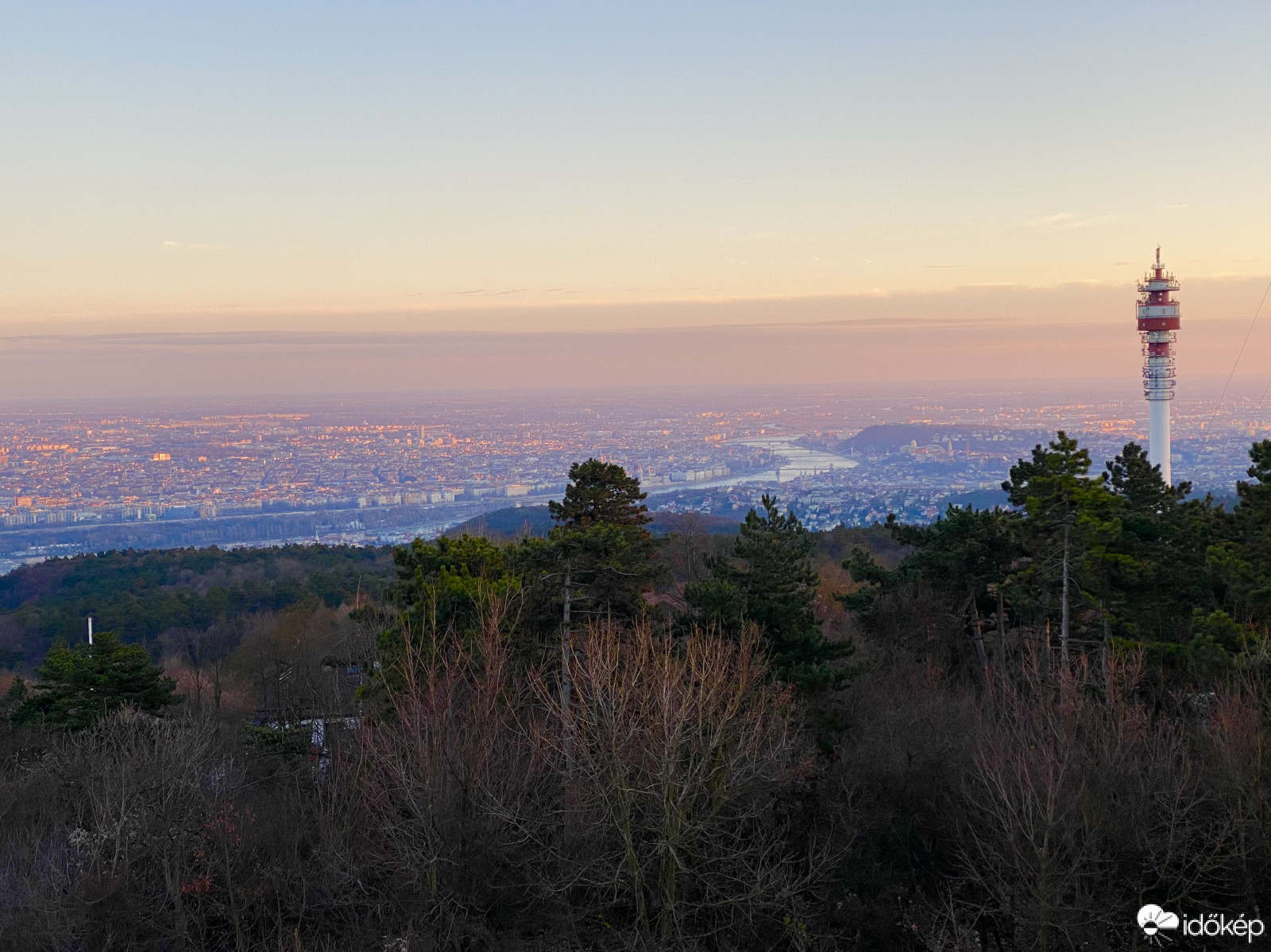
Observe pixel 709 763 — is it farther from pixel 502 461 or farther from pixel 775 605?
pixel 502 461

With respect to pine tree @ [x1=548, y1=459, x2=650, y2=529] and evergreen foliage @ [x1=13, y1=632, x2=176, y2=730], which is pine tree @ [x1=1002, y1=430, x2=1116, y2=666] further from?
evergreen foliage @ [x1=13, y1=632, x2=176, y2=730]

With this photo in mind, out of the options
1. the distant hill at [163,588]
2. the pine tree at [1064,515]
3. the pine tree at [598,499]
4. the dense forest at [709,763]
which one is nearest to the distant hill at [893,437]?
the distant hill at [163,588]

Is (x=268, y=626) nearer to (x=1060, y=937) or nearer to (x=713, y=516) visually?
(x=713, y=516)

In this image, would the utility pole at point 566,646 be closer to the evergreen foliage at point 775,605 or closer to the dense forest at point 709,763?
the dense forest at point 709,763

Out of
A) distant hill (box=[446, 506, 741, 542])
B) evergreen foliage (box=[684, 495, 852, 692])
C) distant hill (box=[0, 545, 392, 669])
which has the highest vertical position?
evergreen foliage (box=[684, 495, 852, 692])

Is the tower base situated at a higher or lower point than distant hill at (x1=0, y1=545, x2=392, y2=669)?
higher

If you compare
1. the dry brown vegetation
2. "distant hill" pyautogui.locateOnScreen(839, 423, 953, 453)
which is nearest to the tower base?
"distant hill" pyautogui.locateOnScreen(839, 423, 953, 453)
